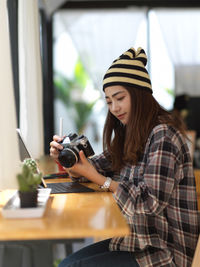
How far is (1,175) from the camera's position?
1.57m

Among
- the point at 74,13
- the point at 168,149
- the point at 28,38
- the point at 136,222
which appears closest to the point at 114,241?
the point at 136,222

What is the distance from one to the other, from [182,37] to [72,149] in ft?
14.8

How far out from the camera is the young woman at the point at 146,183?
1.30m

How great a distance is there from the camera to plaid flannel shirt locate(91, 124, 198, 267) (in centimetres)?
129

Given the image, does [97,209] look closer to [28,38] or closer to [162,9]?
[28,38]

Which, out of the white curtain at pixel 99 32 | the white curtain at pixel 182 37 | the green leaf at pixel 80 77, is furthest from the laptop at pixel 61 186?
the green leaf at pixel 80 77

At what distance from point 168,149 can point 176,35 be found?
179 inches

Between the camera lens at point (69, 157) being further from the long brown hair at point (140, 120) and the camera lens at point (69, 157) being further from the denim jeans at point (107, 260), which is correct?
the denim jeans at point (107, 260)

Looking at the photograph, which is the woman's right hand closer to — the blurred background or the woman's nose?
the woman's nose

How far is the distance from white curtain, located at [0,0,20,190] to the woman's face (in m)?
0.37

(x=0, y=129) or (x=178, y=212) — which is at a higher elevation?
(x=0, y=129)

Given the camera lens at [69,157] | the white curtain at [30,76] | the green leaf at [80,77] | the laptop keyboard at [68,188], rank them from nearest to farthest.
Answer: the camera lens at [69,157] < the laptop keyboard at [68,188] < the white curtain at [30,76] < the green leaf at [80,77]

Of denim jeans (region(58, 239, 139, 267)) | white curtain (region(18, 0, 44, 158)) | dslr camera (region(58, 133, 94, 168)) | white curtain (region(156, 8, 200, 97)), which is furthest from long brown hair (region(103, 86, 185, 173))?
white curtain (region(156, 8, 200, 97))

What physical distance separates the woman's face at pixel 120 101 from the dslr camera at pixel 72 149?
164 millimetres
